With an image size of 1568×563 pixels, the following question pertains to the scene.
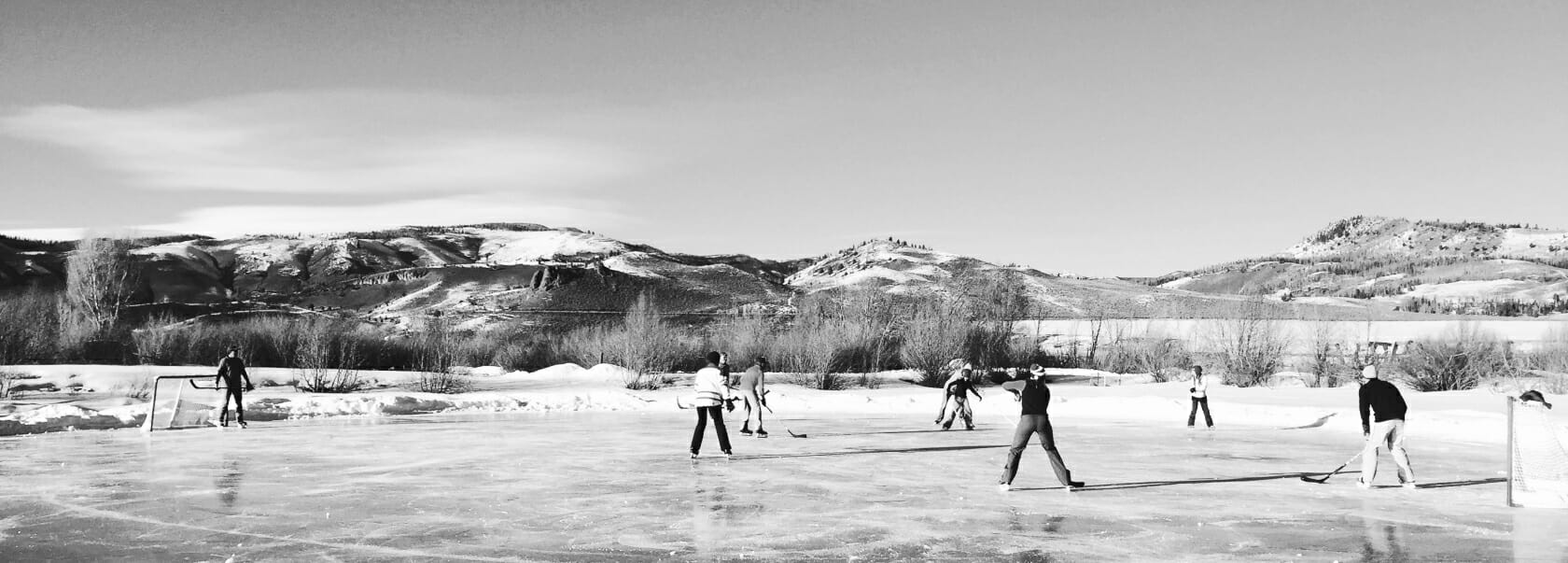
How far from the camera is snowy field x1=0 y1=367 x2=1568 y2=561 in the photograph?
32.2ft

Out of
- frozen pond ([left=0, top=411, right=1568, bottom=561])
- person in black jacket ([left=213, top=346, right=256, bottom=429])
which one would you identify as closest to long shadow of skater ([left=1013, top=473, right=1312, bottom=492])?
frozen pond ([left=0, top=411, right=1568, bottom=561])

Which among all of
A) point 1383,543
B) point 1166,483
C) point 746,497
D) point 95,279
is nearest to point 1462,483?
point 1166,483

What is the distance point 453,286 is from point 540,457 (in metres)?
126

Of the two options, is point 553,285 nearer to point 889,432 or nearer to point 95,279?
point 95,279

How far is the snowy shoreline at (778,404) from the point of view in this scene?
23469 mm

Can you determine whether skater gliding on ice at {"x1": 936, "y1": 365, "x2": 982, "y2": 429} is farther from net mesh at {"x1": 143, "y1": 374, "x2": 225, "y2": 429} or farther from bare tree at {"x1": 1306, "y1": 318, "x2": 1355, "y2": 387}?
bare tree at {"x1": 1306, "y1": 318, "x2": 1355, "y2": 387}

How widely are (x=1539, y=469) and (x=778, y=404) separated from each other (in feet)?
73.2

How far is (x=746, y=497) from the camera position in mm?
13008

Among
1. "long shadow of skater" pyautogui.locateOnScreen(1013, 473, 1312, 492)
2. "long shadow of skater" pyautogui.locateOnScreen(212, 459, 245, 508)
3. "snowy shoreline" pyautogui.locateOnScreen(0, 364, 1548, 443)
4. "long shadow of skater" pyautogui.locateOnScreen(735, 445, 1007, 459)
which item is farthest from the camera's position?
"snowy shoreline" pyautogui.locateOnScreen(0, 364, 1548, 443)

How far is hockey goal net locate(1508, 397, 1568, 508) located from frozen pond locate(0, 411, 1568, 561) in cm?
34

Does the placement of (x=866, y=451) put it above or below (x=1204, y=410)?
below

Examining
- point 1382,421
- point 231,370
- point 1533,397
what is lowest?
point 231,370

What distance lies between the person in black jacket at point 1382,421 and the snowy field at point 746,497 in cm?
29

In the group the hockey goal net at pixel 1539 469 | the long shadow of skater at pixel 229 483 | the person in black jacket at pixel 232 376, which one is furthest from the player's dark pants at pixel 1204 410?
the person in black jacket at pixel 232 376
